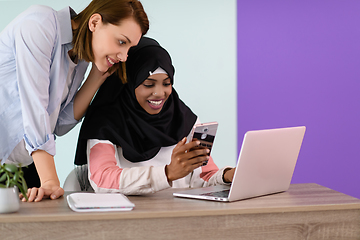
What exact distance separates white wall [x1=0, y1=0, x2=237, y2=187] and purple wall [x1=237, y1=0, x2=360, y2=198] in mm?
198

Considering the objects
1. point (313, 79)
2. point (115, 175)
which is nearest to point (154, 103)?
point (115, 175)

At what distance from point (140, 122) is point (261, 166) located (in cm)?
70

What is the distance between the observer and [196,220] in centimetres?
117

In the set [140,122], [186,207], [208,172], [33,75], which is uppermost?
[33,75]

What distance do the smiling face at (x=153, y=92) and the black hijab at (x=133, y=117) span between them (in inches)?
0.8

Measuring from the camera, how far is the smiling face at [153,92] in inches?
72.9

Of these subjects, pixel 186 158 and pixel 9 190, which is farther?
pixel 186 158

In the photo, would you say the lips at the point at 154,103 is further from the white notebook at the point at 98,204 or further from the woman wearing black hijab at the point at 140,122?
the white notebook at the point at 98,204

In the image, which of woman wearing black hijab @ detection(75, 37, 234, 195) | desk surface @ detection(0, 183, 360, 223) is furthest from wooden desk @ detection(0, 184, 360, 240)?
woman wearing black hijab @ detection(75, 37, 234, 195)

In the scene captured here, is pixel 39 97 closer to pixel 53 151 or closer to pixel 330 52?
pixel 53 151

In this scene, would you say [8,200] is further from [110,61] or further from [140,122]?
[140,122]

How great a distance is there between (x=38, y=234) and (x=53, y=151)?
367 mm

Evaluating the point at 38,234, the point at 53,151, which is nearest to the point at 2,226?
the point at 38,234

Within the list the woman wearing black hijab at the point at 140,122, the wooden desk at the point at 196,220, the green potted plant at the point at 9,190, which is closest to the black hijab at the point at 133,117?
the woman wearing black hijab at the point at 140,122
